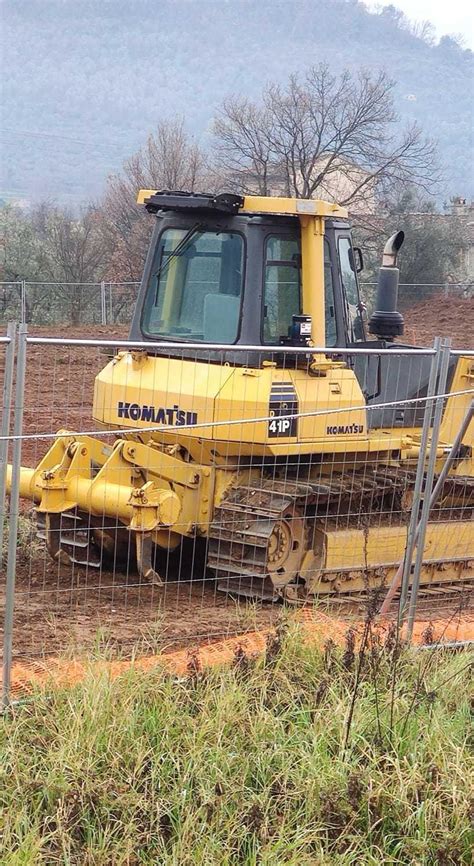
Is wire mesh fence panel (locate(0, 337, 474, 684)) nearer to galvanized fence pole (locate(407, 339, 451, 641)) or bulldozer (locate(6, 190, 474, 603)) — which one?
bulldozer (locate(6, 190, 474, 603))

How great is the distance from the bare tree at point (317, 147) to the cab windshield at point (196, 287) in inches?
859

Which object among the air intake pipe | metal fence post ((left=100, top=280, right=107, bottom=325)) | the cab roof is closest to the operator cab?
the cab roof

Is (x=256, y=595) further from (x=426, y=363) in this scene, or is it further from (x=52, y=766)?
(x=52, y=766)

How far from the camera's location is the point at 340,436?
28.6ft

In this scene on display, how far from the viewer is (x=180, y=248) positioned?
8859 mm

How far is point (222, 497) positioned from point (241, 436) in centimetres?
49

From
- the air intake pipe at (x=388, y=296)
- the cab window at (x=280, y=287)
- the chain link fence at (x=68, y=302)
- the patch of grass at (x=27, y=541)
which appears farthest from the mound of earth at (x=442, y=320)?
the cab window at (x=280, y=287)

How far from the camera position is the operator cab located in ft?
27.9

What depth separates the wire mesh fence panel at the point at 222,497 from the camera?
26.5 feet

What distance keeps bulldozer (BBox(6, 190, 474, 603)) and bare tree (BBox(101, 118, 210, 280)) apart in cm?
2168

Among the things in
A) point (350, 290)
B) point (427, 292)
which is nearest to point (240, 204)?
point (350, 290)

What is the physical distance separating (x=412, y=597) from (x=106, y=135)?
191m

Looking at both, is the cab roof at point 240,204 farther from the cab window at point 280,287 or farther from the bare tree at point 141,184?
the bare tree at point 141,184

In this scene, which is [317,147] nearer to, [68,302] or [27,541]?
[68,302]
